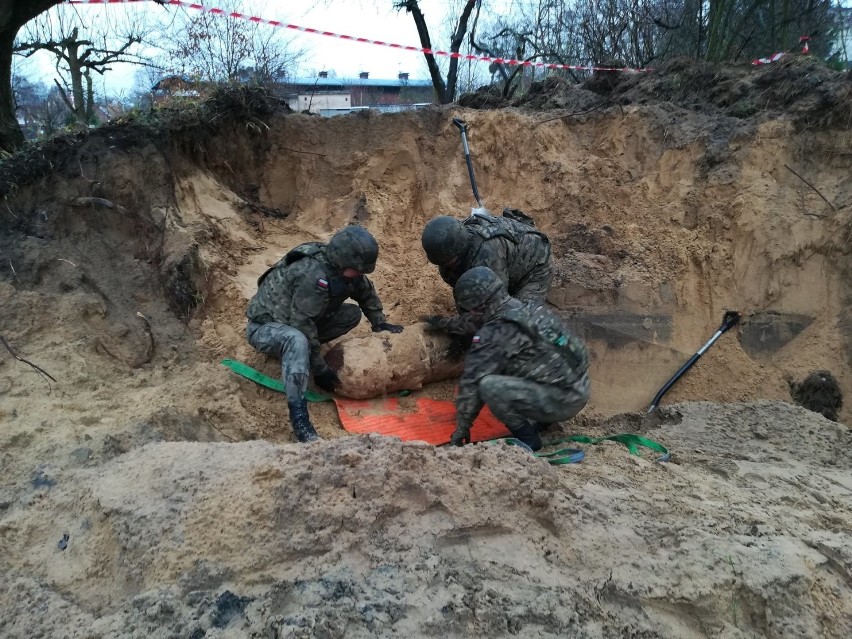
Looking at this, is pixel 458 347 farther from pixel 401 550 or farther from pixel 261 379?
pixel 401 550

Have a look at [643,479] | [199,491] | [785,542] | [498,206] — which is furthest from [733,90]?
[199,491]

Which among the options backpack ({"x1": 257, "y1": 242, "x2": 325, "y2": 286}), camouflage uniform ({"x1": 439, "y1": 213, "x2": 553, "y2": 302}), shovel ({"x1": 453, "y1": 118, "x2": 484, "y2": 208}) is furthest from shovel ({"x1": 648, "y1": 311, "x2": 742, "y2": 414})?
backpack ({"x1": 257, "y1": 242, "x2": 325, "y2": 286})

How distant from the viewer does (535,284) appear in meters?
4.91

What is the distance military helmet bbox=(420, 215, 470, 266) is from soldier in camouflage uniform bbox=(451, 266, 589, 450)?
0.52 meters

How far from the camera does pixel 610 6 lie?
33.6 ft

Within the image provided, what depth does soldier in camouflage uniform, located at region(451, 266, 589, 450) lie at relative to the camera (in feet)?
12.3

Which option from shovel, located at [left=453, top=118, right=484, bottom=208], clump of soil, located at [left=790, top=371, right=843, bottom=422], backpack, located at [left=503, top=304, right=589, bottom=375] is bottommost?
clump of soil, located at [left=790, top=371, right=843, bottom=422]

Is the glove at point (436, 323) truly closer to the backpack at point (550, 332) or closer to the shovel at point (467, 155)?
the backpack at point (550, 332)

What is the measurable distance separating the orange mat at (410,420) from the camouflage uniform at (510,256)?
1.08 meters

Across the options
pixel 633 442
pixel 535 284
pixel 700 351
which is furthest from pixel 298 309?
pixel 700 351

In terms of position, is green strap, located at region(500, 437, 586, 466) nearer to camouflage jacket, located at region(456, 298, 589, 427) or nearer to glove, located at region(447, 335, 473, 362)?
camouflage jacket, located at region(456, 298, 589, 427)

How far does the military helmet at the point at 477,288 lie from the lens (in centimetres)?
385

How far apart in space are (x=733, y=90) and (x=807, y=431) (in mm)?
3767

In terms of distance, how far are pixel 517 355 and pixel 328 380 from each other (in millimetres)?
1515
